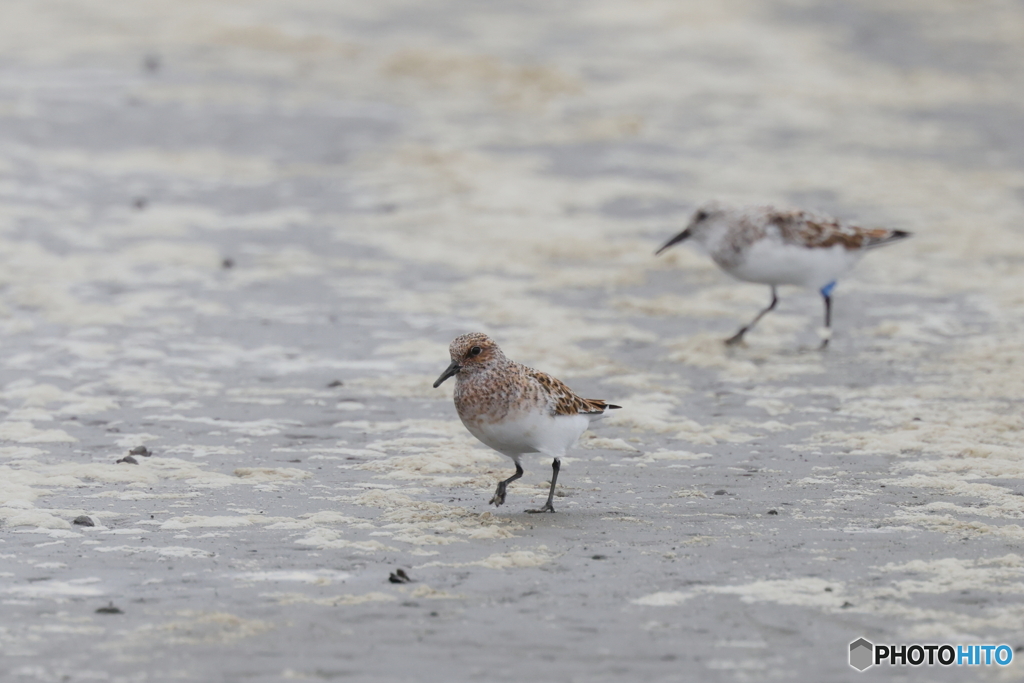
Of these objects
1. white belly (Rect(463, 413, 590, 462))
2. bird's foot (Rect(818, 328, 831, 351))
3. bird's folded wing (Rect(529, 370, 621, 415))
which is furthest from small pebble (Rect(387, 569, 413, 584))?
bird's foot (Rect(818, 328, 831, 351))

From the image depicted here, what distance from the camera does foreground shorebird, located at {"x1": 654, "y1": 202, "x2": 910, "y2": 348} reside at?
37.1ft

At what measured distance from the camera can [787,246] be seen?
37.1 feet

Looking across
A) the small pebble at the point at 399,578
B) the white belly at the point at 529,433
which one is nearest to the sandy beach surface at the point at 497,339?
the small pebble at the point at 399,578

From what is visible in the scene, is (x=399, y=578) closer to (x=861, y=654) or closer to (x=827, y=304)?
(x=861, y=654)

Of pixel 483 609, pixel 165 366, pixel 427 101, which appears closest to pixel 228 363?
pixel 165 366

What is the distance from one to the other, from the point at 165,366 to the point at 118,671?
5467mm

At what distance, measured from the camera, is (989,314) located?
39.3 ft

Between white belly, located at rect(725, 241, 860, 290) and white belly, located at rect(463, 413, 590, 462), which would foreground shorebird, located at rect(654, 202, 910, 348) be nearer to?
white belly, located at rect(725, 241, 860, 290)

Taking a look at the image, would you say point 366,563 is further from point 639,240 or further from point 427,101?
point 427,101

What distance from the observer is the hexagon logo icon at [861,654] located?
5.10 m

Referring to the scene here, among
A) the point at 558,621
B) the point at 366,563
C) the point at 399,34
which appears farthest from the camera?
the point at 399,34

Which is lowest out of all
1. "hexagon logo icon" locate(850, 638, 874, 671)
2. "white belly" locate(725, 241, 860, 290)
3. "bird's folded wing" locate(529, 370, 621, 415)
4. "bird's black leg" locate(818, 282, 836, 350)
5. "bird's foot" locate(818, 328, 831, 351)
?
"bird's foot" locate(818, 328, 831, 351)

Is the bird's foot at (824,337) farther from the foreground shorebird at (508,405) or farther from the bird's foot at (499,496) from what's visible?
the bird's foot at (499,496)

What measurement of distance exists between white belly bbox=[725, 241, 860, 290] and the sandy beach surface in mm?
557
